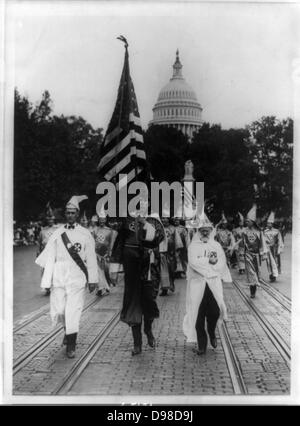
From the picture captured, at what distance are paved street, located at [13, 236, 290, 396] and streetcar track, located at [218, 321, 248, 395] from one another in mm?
12

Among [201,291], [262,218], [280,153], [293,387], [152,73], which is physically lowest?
[293,387]

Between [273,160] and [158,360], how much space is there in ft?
17.9

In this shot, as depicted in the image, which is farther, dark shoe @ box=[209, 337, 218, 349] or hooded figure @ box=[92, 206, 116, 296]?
hooded figure @ box=[92, 206, 116, 296]

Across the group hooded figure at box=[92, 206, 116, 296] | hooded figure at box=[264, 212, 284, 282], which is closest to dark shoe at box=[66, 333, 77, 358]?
hooded figure at box=[92, 206, 116, 296]

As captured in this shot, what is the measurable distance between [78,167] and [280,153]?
49.7 ft

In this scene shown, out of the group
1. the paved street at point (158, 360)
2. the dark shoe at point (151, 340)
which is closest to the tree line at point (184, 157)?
the paved street at point (158, 360)

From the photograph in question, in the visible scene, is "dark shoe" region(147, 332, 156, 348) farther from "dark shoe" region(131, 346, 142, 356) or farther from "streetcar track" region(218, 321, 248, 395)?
"streetcar track" region(218, 321, 248, 395)

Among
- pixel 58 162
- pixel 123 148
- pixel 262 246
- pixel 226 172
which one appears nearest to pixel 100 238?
pixel 226 172

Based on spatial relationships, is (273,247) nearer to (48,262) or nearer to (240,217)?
(240,217)

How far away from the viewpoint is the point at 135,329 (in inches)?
407

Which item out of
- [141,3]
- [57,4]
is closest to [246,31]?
[141,3]

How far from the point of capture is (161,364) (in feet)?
32.1

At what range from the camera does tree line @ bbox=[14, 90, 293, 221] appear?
12.0m

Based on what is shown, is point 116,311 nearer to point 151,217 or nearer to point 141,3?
point 151,217
